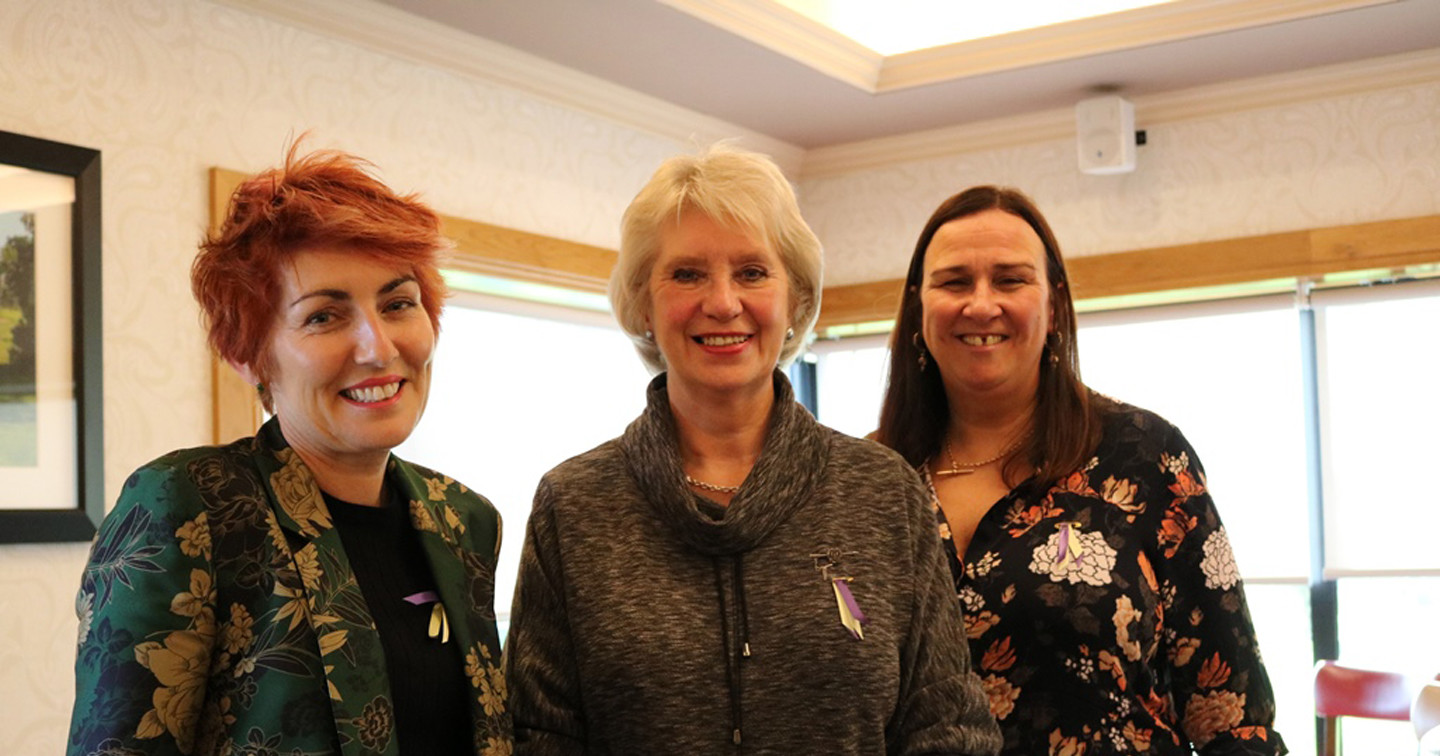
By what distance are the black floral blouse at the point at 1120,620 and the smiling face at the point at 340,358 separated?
889 millimetres

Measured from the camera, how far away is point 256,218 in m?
1.53

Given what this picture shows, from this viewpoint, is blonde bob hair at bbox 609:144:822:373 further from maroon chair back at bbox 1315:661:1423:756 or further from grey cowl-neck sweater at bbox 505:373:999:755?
maroon chair back at bbox 1315:661:1423:756

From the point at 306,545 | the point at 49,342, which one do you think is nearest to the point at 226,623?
the point at 306,545

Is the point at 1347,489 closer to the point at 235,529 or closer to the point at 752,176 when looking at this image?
the point at 752,176

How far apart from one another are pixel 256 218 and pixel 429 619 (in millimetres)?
482

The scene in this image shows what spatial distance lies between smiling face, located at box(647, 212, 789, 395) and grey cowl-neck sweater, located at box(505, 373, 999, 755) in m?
0.10

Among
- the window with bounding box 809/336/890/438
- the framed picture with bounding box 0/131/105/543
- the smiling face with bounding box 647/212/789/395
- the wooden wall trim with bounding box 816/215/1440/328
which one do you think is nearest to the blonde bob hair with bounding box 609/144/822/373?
the smiling face with bounding box 647/212/789/395

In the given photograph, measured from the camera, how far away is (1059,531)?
206 cm

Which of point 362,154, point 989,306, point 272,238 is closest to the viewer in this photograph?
point 272,238

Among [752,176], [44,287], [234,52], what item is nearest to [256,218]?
[752,176]

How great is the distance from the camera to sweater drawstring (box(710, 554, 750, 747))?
166 cm

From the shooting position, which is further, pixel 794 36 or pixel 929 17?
pixel 929 17

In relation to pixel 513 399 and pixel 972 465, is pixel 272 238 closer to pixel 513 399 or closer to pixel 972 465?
pixel 972 465

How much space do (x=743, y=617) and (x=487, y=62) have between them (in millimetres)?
2668
